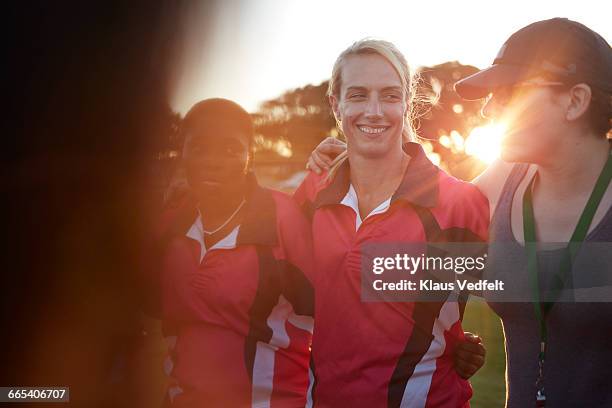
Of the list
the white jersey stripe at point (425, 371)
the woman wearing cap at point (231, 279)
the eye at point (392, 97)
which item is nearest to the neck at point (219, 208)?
the woman wearing cap at point (231, 279)

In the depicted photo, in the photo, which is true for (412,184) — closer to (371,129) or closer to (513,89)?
(371,129)

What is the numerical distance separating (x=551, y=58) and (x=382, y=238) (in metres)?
0.48

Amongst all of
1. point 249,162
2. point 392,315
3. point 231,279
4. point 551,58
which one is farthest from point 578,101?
point 231,279

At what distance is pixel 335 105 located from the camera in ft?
4.39

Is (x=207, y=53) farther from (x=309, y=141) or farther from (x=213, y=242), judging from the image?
(x=213, y=242)

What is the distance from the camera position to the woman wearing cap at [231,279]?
1326 millimetres

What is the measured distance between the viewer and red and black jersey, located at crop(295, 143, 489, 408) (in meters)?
1.26

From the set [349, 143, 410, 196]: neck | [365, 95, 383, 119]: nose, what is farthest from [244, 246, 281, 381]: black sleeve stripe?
[365, 95, 383, 119]: nose

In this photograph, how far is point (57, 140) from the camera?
1.30 metres

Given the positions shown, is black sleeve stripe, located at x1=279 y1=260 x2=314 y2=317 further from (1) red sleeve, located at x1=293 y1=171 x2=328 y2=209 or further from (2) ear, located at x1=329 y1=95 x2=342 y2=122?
(2) ear, located at x1=329 y1=95 x2=342 y2=122

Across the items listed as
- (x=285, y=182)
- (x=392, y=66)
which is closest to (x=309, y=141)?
(x=285, y=182)

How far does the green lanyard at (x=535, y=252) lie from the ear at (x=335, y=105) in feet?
1.42

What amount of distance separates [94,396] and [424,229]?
0.82 metres

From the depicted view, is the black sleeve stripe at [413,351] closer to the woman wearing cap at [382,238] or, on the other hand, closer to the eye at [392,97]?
the woman wearing cap at [382,238]
